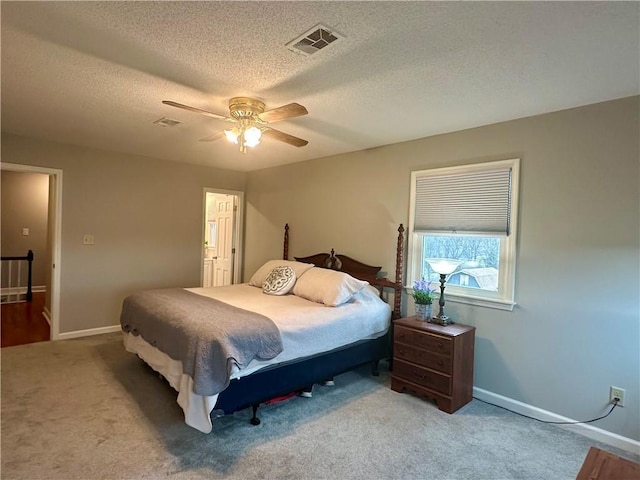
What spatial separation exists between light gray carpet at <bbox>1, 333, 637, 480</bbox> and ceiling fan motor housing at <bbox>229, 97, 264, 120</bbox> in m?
2.31

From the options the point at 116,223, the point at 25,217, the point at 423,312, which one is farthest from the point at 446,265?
the point at 25,217

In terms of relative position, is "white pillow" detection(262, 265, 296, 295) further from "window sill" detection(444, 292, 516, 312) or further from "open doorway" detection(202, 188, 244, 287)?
"open doorway" detection(202, 188, 244, 287)

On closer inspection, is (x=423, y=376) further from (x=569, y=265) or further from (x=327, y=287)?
(x=569, y=265)

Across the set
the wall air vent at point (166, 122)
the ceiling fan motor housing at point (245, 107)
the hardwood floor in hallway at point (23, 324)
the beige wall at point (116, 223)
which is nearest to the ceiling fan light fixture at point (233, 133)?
the ceiling fan motor housing at point (245, 107)

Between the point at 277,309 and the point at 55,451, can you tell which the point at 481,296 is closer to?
the point at 277,309

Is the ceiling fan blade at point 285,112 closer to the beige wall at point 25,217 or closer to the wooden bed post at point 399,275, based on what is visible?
the wooden bed post at point 399,275

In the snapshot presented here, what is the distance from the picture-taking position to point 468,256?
3336 mm

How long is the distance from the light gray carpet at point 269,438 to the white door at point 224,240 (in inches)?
115

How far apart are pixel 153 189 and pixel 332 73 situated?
372 centimetres

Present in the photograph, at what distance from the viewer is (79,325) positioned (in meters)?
4.48

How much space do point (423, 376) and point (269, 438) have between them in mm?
1389

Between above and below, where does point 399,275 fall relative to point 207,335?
above

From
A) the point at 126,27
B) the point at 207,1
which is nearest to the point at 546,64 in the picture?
the point at 207,1

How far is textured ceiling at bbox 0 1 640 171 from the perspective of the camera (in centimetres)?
163
